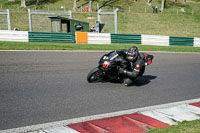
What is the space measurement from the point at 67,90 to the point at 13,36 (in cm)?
1275

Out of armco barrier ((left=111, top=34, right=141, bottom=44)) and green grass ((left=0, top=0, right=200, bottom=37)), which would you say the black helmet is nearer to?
armco barrier ((left=111, top=34, right=141, bottom=44))

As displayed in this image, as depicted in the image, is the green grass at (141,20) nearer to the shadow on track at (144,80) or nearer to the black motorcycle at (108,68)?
the shadow on track at (144,80)

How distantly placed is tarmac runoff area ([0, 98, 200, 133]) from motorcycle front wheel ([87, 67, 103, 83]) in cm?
233

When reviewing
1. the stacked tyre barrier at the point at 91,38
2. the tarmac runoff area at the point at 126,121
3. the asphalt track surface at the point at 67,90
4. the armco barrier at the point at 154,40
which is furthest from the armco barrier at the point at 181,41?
the tarmac runoff area at the point at 126,121

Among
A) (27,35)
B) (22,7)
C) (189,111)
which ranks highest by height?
(22,7)

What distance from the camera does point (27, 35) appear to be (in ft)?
59.5

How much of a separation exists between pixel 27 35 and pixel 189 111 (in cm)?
1512

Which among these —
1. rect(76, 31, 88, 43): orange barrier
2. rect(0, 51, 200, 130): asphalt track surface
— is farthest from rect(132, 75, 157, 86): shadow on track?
rect(76, 31, 88, 43): orange barrier

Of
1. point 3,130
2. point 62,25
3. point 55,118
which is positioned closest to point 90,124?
point 55,118

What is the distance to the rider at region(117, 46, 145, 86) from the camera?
7.24m

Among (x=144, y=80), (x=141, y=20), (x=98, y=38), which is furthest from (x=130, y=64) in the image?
(x=141, y=20)

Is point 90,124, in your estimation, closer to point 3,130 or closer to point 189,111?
point 3,130

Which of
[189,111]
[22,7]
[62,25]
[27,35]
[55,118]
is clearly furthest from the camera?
[22,7]

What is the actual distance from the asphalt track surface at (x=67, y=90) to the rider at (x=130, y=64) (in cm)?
37
